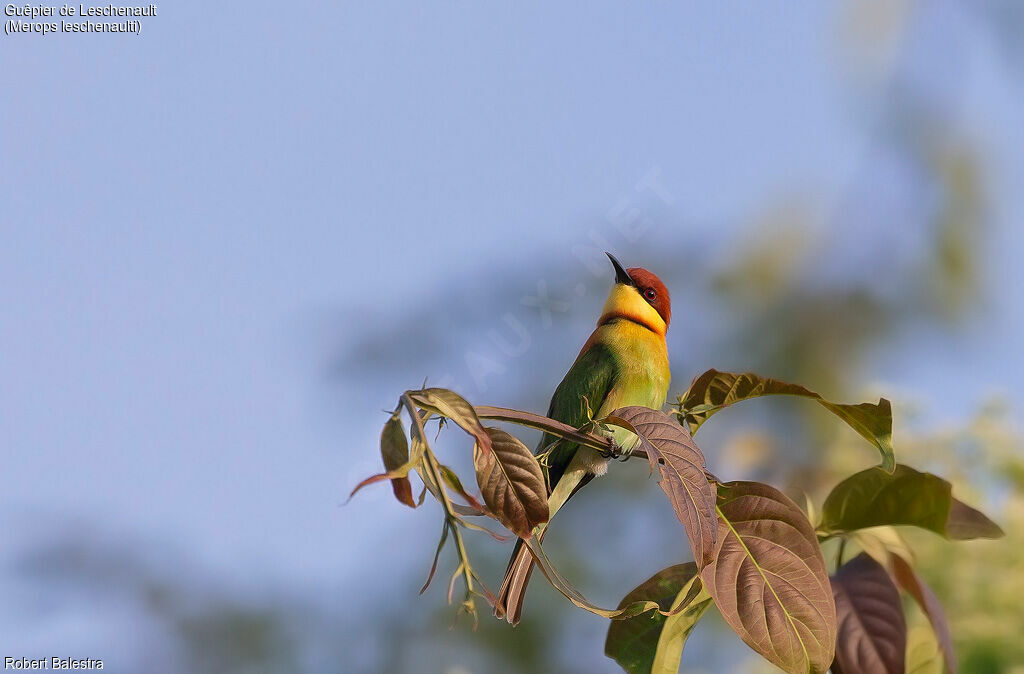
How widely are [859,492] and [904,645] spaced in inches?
3.6

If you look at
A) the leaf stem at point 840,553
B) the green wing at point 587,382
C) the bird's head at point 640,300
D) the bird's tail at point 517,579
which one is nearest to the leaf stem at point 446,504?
the bird's tail at point 517,579

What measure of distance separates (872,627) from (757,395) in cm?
16

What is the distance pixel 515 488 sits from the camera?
1.47 feet

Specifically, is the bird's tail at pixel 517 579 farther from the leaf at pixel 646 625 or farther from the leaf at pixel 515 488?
the leaf at pixel 515 488

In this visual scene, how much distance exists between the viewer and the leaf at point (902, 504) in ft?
1.96

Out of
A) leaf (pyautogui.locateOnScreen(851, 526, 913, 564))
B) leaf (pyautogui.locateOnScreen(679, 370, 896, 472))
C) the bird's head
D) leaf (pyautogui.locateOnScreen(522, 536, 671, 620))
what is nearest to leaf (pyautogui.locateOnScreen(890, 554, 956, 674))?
leaf (pyautogui.locateOnScreen(851, 526, 913, 564))

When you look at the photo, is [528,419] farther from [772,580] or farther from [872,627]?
[872,627]

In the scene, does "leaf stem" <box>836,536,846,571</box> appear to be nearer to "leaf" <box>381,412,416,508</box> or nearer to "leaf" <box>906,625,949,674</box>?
"leaf" <box>906,625,949,674</box>

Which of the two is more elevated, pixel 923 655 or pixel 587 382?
pixel 587 382

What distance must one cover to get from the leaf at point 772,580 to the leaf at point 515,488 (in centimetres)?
9

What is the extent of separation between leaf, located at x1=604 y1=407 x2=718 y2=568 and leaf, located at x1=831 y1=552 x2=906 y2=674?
0.17 m

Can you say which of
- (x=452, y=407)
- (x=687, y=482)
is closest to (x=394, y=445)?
(x=452, y=407)

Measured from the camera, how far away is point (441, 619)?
2.77 m

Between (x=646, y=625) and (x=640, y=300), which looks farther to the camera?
(x=640, y=300)
